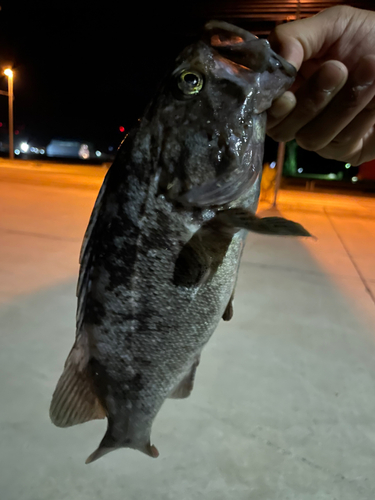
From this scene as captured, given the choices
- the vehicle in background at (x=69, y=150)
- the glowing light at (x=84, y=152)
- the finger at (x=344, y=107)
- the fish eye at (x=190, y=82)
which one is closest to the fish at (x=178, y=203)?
the fish eye at (x=190, y=82)

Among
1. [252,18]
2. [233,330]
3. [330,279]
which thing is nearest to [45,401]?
[233,330]

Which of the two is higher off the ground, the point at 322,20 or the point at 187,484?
the point at 322,20

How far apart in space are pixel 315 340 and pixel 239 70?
158 cm

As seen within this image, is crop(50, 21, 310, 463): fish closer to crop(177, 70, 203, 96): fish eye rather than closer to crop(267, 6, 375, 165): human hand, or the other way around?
crop(177, 70, 203, 96): fish eye

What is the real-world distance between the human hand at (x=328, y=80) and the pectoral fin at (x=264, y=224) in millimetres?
326

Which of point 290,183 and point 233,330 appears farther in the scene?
point 290,183

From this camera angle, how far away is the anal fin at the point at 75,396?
93cm

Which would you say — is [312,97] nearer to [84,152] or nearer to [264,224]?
[264,224]

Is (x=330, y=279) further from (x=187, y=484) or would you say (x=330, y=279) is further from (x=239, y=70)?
(x=239, y=70)

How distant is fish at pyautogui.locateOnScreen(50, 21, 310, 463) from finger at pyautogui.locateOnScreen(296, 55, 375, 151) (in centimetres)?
21

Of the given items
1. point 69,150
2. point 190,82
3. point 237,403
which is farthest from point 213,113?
point 69,150

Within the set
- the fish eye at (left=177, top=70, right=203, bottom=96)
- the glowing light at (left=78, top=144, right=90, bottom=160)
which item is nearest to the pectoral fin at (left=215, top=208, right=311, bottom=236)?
the fish eye at (left=177, top=70, right=203, bottom=96)

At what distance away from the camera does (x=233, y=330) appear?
2027mm

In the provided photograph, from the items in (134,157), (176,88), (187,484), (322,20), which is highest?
(322,20)
